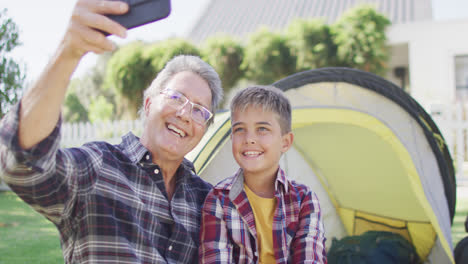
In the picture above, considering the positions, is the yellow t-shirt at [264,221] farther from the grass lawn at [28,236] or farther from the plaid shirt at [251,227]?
the grass lawn at [28,236]

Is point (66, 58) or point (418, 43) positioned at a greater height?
point (418, 43)

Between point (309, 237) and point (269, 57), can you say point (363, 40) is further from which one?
point (309, 237)

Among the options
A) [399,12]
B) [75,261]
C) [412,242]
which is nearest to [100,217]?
[75,261]

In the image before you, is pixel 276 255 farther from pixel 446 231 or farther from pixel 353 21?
pixel 353 21

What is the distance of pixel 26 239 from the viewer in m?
3.61

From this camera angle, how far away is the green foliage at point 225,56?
12.3 metres

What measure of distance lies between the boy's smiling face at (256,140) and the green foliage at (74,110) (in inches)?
869


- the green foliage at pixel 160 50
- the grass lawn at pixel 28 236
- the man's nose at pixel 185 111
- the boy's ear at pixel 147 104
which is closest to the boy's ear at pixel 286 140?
the man's nose at pixel 185 111

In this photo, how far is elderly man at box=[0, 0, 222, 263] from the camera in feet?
3.00

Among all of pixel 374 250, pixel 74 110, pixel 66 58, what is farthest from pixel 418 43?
pixel 74 110

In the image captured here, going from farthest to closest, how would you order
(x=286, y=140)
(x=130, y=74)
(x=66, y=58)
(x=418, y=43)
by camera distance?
(x=130, y=74)
(x=418, y=43)
(x=286, y=140)
(x=66, y=58)

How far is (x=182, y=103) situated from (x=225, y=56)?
11006 mm

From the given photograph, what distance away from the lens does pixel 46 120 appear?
0.93 metres

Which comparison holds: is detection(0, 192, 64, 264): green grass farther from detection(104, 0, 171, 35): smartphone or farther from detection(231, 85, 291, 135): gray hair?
detection(104, 0, 171, 35): smartphone
